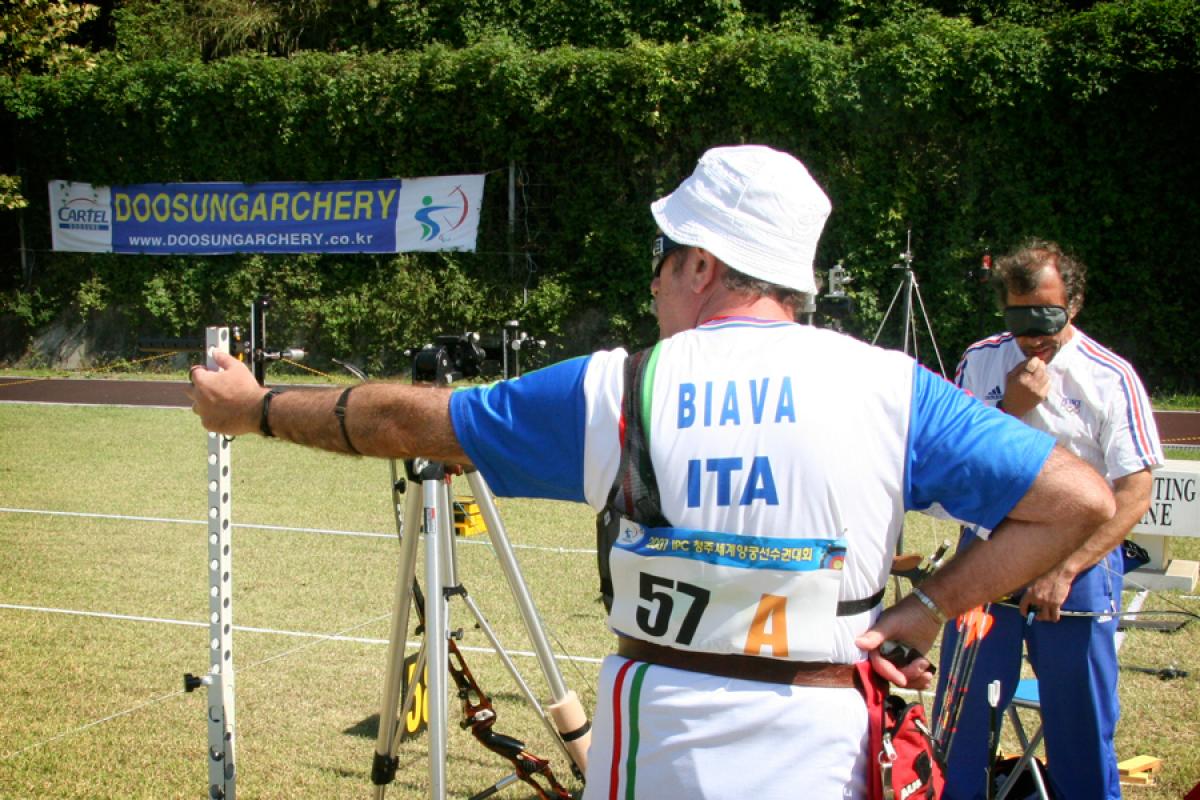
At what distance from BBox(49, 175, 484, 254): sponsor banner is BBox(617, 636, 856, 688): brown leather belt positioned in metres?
19.7

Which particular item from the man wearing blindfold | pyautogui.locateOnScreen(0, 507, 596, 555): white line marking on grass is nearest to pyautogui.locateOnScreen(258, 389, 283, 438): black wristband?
the man wearing blindfold

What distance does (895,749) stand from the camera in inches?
74.4

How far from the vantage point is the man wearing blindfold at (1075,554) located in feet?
11.3

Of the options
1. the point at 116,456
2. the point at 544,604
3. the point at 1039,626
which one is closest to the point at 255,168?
the point at 116,456

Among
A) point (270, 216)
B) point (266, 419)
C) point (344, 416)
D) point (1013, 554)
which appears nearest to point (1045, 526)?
point (1013, 554)

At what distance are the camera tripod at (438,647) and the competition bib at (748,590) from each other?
162 cm

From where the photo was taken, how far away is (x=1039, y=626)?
3572mm

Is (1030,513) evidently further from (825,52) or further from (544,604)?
(825,52)

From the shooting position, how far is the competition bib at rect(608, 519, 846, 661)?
1.80 meters

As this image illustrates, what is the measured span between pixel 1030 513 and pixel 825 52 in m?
18.3

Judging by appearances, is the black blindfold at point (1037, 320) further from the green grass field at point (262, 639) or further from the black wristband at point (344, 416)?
the black wristband at point (344, 416)

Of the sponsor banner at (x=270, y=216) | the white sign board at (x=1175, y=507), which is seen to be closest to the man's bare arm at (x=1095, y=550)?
the white sign board at (x=1175, y=507)

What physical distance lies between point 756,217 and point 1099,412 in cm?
214

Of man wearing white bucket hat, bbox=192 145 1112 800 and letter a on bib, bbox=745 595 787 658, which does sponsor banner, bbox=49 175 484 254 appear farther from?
letter a on bib, bbox=745 595 787 658
